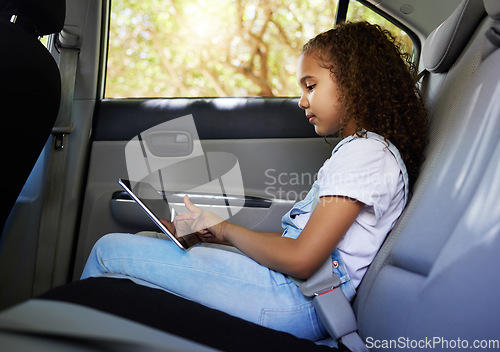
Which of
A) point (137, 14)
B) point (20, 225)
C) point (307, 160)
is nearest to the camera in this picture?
point (20, 225)

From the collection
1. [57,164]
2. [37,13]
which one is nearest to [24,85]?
[37,13]

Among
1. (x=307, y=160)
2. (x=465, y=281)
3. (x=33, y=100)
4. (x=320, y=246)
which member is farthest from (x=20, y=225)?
(x=465, y=281)

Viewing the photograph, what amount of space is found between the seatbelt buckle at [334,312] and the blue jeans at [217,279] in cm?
5

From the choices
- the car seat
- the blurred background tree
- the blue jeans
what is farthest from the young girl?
the blurred background tree

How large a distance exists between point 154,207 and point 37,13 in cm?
61

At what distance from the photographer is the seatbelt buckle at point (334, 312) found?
918 millimetres

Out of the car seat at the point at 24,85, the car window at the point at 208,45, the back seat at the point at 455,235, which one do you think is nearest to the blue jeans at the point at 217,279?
the back seat at the point at 455,235

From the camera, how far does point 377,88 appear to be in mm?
1173

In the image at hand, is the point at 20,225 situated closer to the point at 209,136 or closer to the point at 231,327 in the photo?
the point at 209,136

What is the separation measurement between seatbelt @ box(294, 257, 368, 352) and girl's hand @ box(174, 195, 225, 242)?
9.4 inches

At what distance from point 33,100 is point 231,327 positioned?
810 millimetres

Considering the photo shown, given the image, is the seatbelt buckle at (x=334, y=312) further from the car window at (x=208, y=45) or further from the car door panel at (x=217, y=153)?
the car window at (x=208, y=45)

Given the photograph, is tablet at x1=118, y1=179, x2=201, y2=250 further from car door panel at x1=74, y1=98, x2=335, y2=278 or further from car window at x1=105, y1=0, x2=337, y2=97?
car window at x1=105, y1=0, x2=337, y2=97

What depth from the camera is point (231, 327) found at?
860 millimetres
